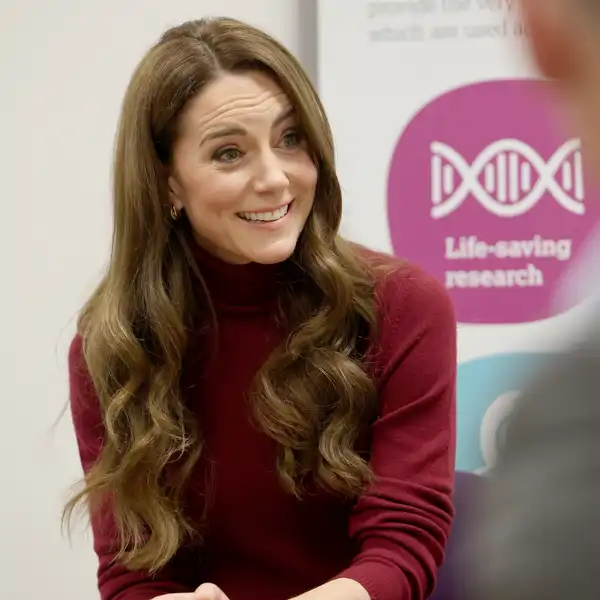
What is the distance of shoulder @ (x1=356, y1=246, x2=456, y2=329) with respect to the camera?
111 cm

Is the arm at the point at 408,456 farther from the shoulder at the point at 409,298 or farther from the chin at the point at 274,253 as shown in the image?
the chin at the point at 274,253

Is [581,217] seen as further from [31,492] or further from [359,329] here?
[31,492]

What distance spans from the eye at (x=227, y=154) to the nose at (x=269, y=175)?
0.03 meters

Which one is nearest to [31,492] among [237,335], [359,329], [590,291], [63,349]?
[63,349]

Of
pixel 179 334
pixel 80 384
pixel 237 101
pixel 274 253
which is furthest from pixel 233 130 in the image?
pixel 80 384

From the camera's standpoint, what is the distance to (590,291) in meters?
0.29

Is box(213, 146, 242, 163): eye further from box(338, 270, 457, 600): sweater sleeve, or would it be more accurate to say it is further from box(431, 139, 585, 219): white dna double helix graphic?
box(431, 139, 585, 219): white dna double helix graphic

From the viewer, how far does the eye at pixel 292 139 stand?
110cm

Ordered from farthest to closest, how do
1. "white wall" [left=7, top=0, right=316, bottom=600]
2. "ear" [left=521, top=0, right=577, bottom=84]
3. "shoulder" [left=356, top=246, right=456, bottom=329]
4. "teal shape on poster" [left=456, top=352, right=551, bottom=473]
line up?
"white wall" [left=7, top=0, right=316, bottom=600]
"teal shape on poster" [left=456, top=352, right=551, bottom=473]
"shoulder" [left=356, top=246, right=456, bottom=329]
"ear" [left=521, top=0, right=577, bottom=84]

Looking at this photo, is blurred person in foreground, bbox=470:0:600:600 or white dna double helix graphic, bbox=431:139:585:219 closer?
blurred person in foreground, bbox=470:0:600:600

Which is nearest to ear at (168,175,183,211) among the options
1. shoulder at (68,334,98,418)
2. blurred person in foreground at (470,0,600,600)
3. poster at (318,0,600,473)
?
shoulder at (68,334,98,418)

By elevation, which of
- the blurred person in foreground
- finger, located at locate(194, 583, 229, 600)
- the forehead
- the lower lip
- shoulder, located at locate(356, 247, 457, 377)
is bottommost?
finger, located at locate(194, 583, 229, 600)

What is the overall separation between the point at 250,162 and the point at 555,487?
2.77ft

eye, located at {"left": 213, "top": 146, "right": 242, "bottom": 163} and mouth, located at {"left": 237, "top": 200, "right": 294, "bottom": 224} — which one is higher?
eye, located at {"left": 213, "top": 146, "right": 242, "bottom": 163}
